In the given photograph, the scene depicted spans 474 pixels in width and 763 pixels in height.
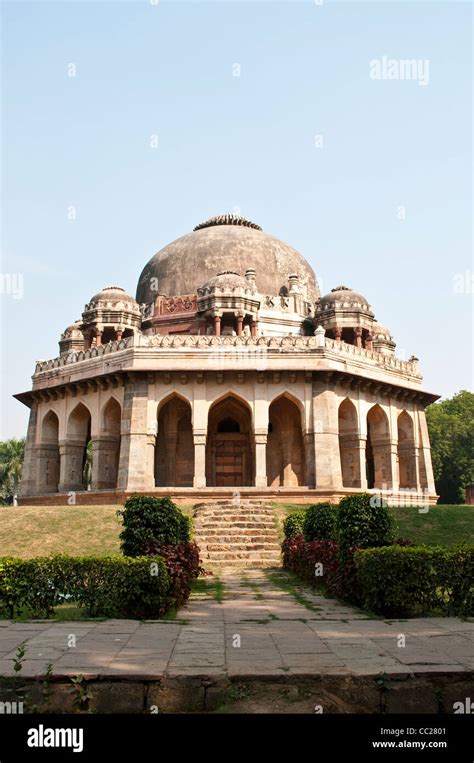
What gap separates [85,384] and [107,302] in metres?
4.28

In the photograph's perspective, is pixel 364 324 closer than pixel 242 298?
No

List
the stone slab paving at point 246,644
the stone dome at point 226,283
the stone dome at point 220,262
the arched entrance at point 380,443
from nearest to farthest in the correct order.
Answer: the stone slab paving at point 246,644 < the arched entrance at point 380,443 < the stone dome at point 226,283 < the stone dome at point 220,262

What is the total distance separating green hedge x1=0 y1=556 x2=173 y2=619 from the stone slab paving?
0.49 m

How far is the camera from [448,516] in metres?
17.6

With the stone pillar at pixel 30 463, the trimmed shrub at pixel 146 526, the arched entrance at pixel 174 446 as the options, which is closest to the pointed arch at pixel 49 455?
the stone pillar at pixel 30 463

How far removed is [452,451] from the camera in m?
47.6

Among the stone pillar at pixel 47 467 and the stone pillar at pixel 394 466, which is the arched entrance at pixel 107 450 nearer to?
the stone pillar at pixel 47 467

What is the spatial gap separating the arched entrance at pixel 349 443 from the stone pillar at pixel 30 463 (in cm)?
1281

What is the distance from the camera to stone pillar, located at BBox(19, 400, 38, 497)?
28375mm

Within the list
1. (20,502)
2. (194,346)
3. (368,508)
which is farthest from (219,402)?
(368,508)

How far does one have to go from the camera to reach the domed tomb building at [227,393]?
24516mm

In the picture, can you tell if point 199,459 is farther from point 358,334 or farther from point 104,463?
point 358,334
